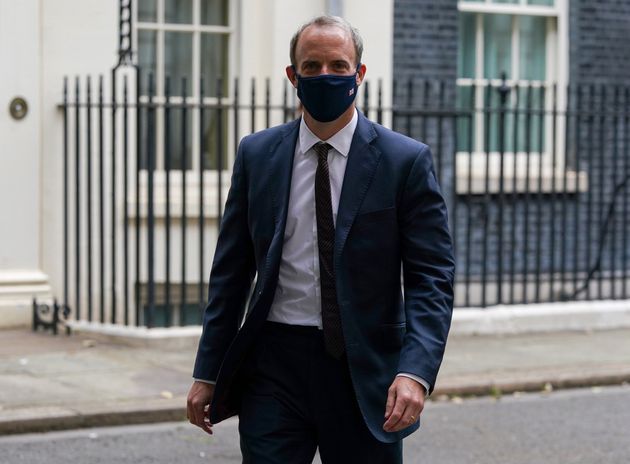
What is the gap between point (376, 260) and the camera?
12.0ft


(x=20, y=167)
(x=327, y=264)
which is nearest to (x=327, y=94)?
(x=327, y=264)

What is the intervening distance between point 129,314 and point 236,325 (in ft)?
23.1

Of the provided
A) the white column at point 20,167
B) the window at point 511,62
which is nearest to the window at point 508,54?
the window at point 511,62

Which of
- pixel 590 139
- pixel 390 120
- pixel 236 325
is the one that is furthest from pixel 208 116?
pixel 236 325

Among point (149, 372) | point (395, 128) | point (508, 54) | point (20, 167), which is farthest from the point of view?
point (508, 54)

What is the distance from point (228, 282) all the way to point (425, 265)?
1.91 ft

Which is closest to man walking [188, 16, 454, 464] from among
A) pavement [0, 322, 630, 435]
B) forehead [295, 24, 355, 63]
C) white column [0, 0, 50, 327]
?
forehead [295, 24, 355, 63]

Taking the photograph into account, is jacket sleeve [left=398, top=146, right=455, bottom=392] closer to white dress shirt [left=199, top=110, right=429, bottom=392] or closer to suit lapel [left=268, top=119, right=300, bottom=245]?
white dress shirt [left=199, top=110, right=429, bottom=392]

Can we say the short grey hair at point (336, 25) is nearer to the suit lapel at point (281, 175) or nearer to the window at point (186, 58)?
the suit lapel at point (281, 175)

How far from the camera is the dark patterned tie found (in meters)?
3.64

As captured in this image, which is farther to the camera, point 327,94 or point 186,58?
point 186,58

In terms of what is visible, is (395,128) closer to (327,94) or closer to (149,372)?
(149,372)

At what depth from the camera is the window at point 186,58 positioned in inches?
440

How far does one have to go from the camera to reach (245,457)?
3744mm
